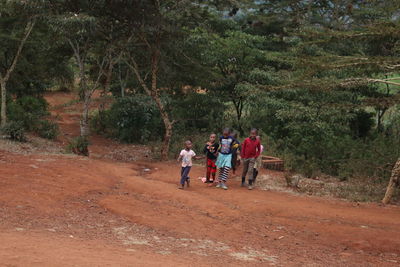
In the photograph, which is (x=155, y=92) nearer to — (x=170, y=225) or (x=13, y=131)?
(x=13, y=131)

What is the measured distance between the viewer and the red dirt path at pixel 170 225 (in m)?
5.84

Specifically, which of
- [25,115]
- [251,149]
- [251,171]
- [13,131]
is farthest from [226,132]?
[25,115]

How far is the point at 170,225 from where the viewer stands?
7.88 m

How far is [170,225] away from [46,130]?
50.1 ft

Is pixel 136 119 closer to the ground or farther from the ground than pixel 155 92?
closer to the ground

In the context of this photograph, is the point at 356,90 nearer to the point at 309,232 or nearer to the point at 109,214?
the point at 309,232

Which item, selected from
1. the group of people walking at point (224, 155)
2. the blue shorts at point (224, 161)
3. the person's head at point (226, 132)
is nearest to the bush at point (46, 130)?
the group of people walking at point (224, 155)

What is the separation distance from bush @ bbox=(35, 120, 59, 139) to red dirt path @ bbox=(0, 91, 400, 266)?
952 centimetres

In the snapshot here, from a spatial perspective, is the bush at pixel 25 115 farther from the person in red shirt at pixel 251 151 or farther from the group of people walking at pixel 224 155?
the person in red shirt at pixel 251 151

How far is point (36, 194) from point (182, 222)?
3.16 m

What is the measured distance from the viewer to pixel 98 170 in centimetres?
1218

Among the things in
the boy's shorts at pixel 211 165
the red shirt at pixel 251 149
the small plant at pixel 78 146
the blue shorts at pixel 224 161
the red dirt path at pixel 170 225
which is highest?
the red shirt at pixel 251 149

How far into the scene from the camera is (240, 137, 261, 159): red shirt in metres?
11.1

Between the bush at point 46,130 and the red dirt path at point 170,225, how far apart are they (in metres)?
9.52
